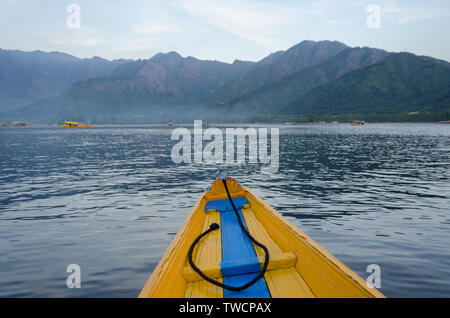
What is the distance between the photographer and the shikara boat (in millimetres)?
5375

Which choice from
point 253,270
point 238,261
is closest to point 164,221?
point 238,261

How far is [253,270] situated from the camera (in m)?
6.71

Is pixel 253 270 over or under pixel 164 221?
over

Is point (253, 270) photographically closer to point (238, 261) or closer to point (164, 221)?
point (238, 261)

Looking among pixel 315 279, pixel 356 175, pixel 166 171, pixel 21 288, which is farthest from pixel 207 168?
pixel 315 279

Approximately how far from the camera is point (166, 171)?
99.5 feet

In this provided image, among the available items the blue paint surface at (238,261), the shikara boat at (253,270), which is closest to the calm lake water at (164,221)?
the shikara boat at (253,270)

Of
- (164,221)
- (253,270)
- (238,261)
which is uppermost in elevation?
(238,261)

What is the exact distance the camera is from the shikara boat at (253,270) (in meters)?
5.38

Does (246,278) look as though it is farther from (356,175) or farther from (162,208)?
(356,175)

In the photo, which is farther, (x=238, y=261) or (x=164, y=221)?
(x=164, y=221)

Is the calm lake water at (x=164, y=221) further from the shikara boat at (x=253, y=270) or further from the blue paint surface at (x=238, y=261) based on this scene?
the blue paint surface at (x=238, y=261)

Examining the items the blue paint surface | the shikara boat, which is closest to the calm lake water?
the shikara boat
